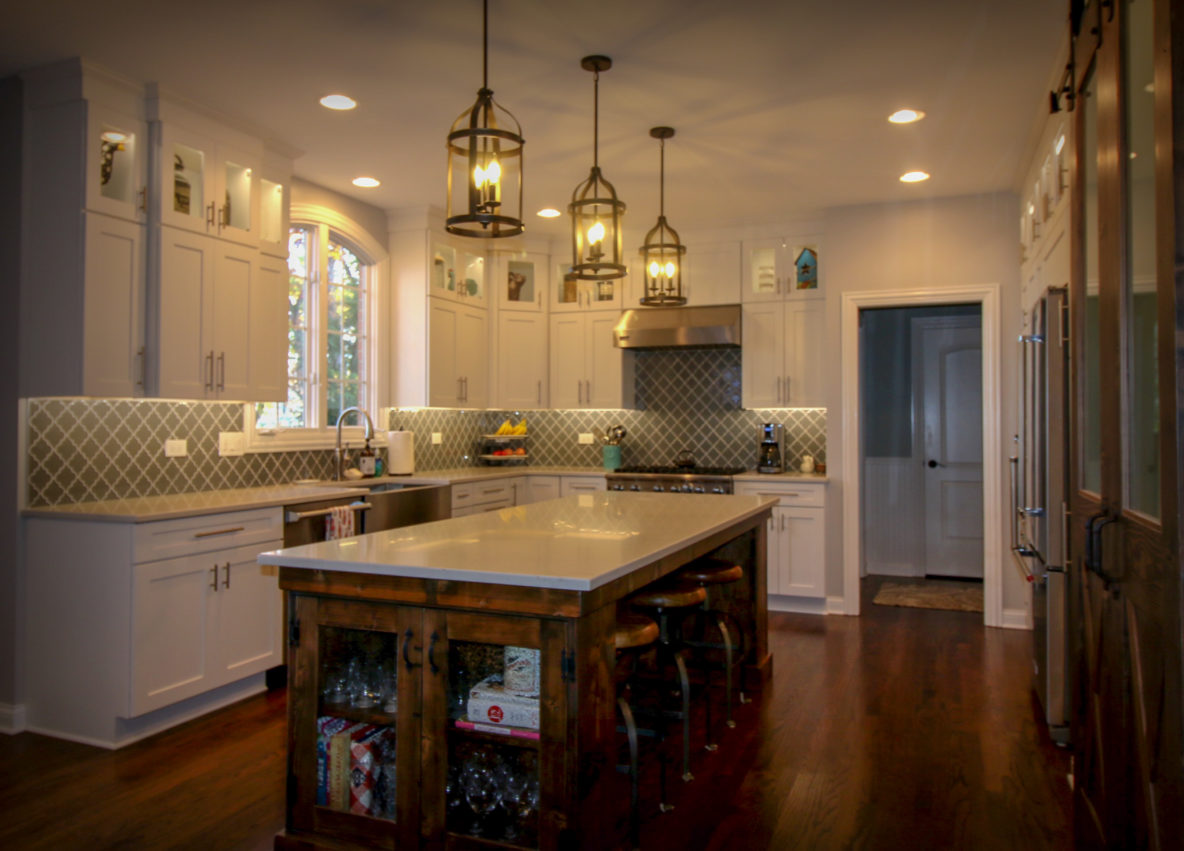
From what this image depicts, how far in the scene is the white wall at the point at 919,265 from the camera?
512 cm

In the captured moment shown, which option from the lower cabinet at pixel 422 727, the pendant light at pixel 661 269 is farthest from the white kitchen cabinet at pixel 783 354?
the lower cabinet at pixel 422 727

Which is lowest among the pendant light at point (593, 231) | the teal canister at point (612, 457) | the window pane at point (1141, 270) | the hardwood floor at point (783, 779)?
the hardwood floor at point (783, 779)

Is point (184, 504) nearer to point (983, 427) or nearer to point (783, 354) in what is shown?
Result: point (783, 354)

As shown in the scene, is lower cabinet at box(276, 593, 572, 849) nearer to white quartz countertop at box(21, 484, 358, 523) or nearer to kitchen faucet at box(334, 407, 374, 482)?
white quartz countertop at box(21, 484, 358, 523)

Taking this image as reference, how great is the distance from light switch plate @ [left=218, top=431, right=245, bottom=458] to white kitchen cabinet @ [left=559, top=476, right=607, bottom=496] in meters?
2.44

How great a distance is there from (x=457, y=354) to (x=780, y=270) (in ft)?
7.77

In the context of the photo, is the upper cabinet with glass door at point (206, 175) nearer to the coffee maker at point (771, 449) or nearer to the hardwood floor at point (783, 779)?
the hardwood floor at point (783, 779)

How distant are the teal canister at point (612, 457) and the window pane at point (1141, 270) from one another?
4.59 meters

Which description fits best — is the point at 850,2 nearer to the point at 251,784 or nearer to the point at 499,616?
the point at 499,616

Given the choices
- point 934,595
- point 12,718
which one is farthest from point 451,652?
point 934,595

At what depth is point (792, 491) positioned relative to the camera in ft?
18.1

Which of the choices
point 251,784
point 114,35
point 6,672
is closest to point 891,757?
point 251,784

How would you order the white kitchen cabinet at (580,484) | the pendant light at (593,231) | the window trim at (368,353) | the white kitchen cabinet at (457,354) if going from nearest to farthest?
the pendant light at (593,231) < the window trim at (368,353) < the white kitchen cabinet at (457,354) < the white kitchen cabinet at (580,484)

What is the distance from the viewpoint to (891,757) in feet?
10.1
